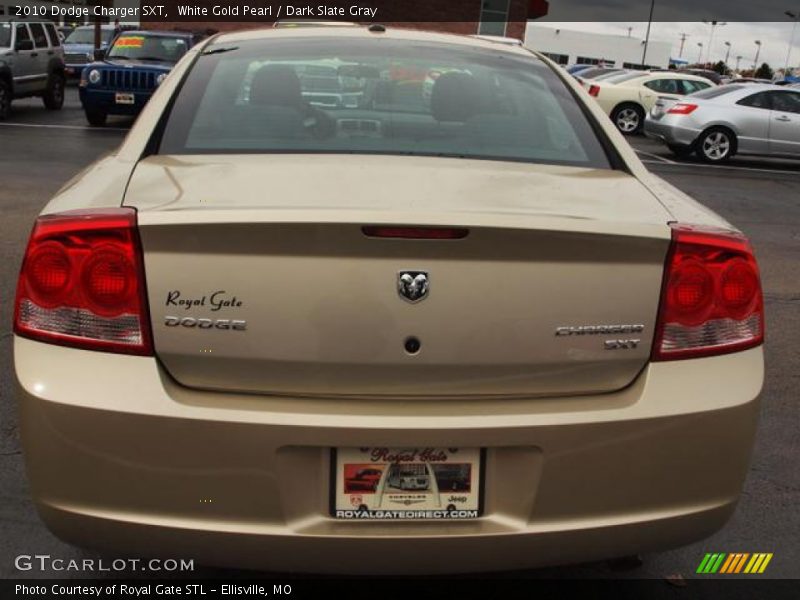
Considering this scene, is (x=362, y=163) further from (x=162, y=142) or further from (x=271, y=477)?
(x=271, y=477)

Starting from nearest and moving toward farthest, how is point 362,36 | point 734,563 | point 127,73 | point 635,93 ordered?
point 734,563
point 362,36
point 127,73
point 635,93

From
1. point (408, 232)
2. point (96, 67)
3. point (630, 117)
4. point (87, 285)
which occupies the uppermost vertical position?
point (408, 232)

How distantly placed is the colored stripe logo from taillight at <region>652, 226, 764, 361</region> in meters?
0.97

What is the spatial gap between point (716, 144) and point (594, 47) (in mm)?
77143

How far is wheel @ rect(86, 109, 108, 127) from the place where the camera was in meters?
15.6

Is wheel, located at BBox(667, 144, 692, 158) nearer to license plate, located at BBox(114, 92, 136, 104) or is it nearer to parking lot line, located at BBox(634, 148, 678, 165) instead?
parking lot line, located at BBox(634, 148, 678, 165)

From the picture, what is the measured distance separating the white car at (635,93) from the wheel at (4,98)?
13.1 meters

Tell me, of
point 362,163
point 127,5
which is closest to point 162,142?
point 362,163

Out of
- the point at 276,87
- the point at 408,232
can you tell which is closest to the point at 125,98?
the point at 276,87

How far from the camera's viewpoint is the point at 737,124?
635 inches

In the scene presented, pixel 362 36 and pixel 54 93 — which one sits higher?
pixel 362 36

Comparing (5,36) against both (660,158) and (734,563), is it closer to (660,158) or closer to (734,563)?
(660,158)

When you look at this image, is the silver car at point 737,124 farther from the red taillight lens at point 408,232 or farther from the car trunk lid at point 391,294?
the red taillight lens at point 408,232

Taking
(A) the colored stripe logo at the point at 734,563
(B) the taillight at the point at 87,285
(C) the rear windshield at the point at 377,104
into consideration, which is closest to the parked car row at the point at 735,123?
(C) the rear windshield at the point at 377,104
